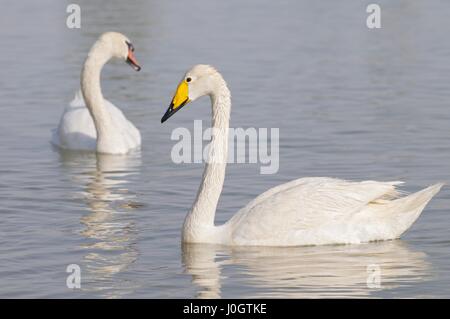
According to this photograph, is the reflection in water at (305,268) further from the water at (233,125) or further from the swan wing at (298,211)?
the swan wing at (298,211)

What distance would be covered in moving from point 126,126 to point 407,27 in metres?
9.74

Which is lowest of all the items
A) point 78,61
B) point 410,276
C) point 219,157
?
point 410,276

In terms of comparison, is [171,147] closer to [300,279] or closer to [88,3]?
[300,279]

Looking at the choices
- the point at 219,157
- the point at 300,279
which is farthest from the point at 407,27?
the point at 300,279

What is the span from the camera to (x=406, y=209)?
38.5ft

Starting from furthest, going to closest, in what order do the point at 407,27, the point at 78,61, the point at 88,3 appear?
the point at 88,3
the point at 407,27
the point at 78,61

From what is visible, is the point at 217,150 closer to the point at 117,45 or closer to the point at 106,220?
the point at 106,220

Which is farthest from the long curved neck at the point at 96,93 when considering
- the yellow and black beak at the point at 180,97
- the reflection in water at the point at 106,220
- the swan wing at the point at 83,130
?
the yellow and black beak at the point at 180,97

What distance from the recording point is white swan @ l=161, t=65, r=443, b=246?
11547 mm

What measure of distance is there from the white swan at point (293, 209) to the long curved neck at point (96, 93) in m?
4.92

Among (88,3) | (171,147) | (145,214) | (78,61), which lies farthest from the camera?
(88,3)

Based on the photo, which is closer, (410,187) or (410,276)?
(410,276)

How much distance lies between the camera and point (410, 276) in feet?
34.5

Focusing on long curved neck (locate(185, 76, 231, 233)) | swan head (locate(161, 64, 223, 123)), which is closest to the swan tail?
long curved neck (locate(185, 76, 231, 233))
